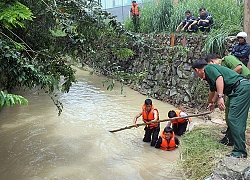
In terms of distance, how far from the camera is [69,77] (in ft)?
13.6

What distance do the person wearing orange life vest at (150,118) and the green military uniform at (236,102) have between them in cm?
226

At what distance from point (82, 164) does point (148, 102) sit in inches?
72.8

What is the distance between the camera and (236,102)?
3057 millimetres

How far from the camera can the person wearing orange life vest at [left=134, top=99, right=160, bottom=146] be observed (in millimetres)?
5352

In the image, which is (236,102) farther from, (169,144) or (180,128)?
(180,128)

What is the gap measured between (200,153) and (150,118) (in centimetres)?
214

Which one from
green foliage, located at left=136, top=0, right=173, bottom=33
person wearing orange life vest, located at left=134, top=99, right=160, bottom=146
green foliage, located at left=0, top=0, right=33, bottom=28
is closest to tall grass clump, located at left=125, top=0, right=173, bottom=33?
green foliage, located at left=136, top=0, right=173, bottom=33

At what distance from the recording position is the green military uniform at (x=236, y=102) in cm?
301

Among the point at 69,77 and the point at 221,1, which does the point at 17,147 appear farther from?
the point at 221,1

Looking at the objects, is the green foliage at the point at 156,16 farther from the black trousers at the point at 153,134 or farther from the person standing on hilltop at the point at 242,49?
the black trousers at the point at 153,134

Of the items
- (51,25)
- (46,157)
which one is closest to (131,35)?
(51,25)

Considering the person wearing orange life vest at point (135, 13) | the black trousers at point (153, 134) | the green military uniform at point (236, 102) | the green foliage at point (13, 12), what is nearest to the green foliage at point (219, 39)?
the black trousers at point (153, 134)

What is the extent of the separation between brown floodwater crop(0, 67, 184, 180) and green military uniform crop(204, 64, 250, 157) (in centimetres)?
121

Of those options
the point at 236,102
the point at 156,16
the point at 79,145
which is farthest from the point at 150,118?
the point at 156,16
